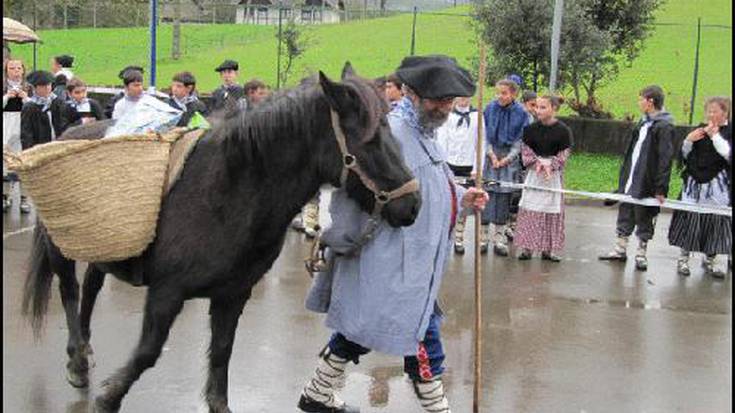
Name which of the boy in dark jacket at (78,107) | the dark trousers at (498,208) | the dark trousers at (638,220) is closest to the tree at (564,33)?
the dark trousers at (498,208)

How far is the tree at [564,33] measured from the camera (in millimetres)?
17125

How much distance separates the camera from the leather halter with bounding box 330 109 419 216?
4.04 m

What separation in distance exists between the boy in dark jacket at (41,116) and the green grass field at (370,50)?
45.7 ft

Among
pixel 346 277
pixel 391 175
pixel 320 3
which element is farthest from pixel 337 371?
pixel 320 3

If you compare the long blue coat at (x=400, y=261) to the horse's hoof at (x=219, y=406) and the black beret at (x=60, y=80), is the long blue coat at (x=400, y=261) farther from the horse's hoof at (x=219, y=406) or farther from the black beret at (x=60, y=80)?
the black beret at (x=60, y=80)

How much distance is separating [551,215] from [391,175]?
5944mm

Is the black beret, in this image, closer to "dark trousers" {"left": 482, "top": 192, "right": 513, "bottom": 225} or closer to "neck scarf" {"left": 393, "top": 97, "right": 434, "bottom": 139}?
"dark trousers" {"left": 482, "top": 192, "right": 513, "bottom": 225}

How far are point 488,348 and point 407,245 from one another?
8.27 feet

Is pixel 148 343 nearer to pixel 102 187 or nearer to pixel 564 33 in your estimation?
pixel 102 187

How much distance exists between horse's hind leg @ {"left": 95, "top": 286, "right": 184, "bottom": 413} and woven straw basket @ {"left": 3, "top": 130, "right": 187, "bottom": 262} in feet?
0.83

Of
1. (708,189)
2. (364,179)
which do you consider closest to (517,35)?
(708,189)

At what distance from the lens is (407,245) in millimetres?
4340

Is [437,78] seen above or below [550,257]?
above

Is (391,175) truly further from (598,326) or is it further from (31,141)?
(31,141)
